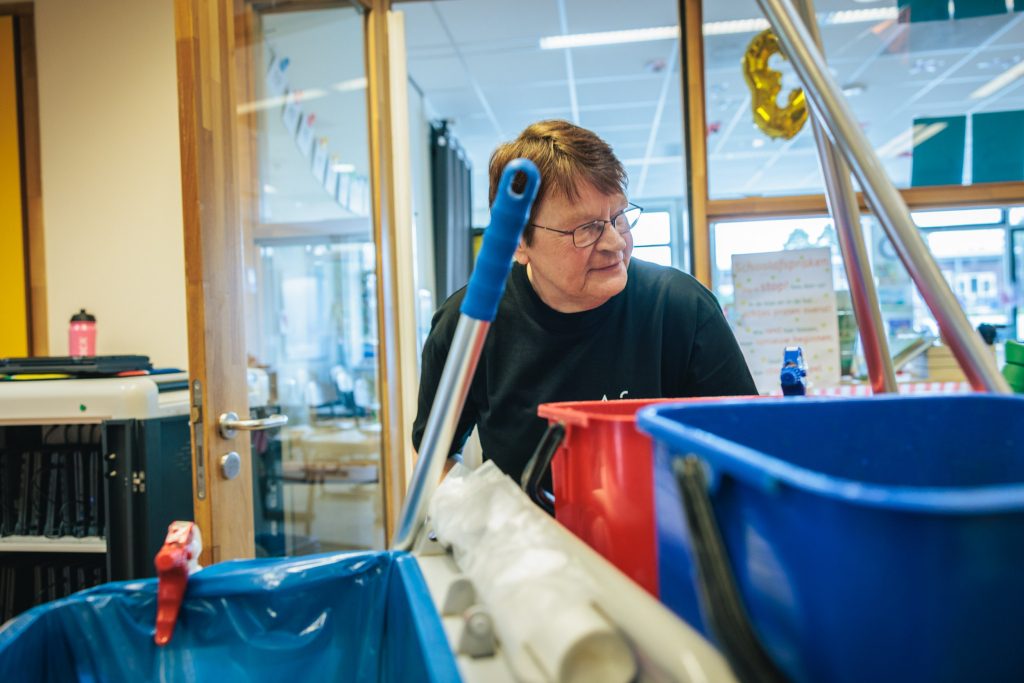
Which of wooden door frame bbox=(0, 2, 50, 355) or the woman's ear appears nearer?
the woman's ear

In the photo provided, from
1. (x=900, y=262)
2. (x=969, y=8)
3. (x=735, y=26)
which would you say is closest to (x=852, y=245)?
(x=900, y=262)

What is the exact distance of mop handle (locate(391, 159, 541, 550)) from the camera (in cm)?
47

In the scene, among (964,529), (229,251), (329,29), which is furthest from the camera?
(329,29)

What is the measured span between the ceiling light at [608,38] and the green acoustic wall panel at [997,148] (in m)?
1.74

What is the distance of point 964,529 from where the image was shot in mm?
250

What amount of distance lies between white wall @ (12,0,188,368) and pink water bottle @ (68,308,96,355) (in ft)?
0.28

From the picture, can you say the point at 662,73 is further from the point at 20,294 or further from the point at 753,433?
the point at 753,433

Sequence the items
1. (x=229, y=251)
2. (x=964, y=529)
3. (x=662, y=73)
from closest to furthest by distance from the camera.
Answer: (x=964, y=529), (x=229, y=251), (x=662, y=73)

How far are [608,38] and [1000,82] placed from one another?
3.09 meters

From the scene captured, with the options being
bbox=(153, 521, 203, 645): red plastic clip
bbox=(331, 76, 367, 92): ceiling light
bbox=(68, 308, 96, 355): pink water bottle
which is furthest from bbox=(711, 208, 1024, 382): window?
bbox=(68, 308, 96, 355): pink water bottle

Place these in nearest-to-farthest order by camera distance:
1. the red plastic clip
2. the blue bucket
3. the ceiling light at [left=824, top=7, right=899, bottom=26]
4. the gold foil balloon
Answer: the blue bucket, the red plastic clip, the gold foil balloon, the ceiling light at [left=824, top=7, right=899, bottom=26]

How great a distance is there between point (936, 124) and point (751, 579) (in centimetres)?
255

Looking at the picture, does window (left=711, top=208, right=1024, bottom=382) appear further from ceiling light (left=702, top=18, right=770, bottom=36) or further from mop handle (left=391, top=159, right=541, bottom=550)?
ceiling light (left=702, top=18, right=770, bottom=36)

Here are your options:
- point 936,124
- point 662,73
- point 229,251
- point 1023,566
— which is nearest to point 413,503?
point 1023,566
